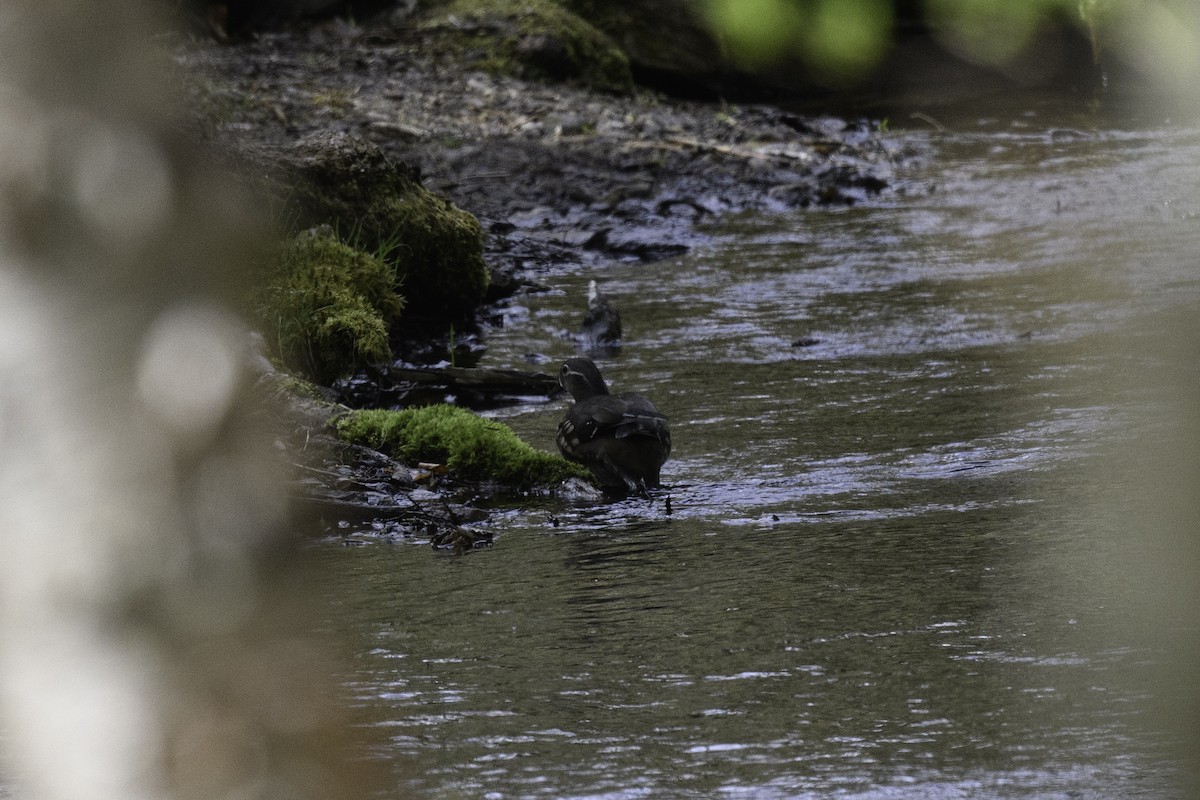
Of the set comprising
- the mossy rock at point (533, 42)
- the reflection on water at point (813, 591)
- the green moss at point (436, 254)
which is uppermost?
the mossy rock at point (533, 42)

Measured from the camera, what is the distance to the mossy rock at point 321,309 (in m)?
6.48

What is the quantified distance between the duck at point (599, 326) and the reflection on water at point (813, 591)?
177mm

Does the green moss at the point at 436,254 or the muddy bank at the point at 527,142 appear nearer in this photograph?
the green moss at the point at 436,254

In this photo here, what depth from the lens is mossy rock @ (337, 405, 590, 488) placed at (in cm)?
507

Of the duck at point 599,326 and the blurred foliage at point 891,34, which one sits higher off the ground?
the blurred foliage at point 891,34

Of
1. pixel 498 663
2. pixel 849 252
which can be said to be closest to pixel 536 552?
pixel 498 663

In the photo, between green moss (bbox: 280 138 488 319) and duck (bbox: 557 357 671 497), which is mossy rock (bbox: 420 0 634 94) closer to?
green moss (bbox: 280 138 488 319)

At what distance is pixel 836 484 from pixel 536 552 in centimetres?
117

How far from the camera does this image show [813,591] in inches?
140

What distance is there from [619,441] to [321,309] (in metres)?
2.36

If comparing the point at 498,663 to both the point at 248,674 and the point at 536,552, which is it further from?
the point at 248,674

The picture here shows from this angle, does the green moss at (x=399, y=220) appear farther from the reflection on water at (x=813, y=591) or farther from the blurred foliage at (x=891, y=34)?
the blurred foliage at (x=891, y=34)

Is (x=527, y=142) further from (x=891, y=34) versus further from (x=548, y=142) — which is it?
(x=891, y=34)

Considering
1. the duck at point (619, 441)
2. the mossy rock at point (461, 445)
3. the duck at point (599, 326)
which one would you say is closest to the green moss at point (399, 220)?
the duck at point (599, 326)
